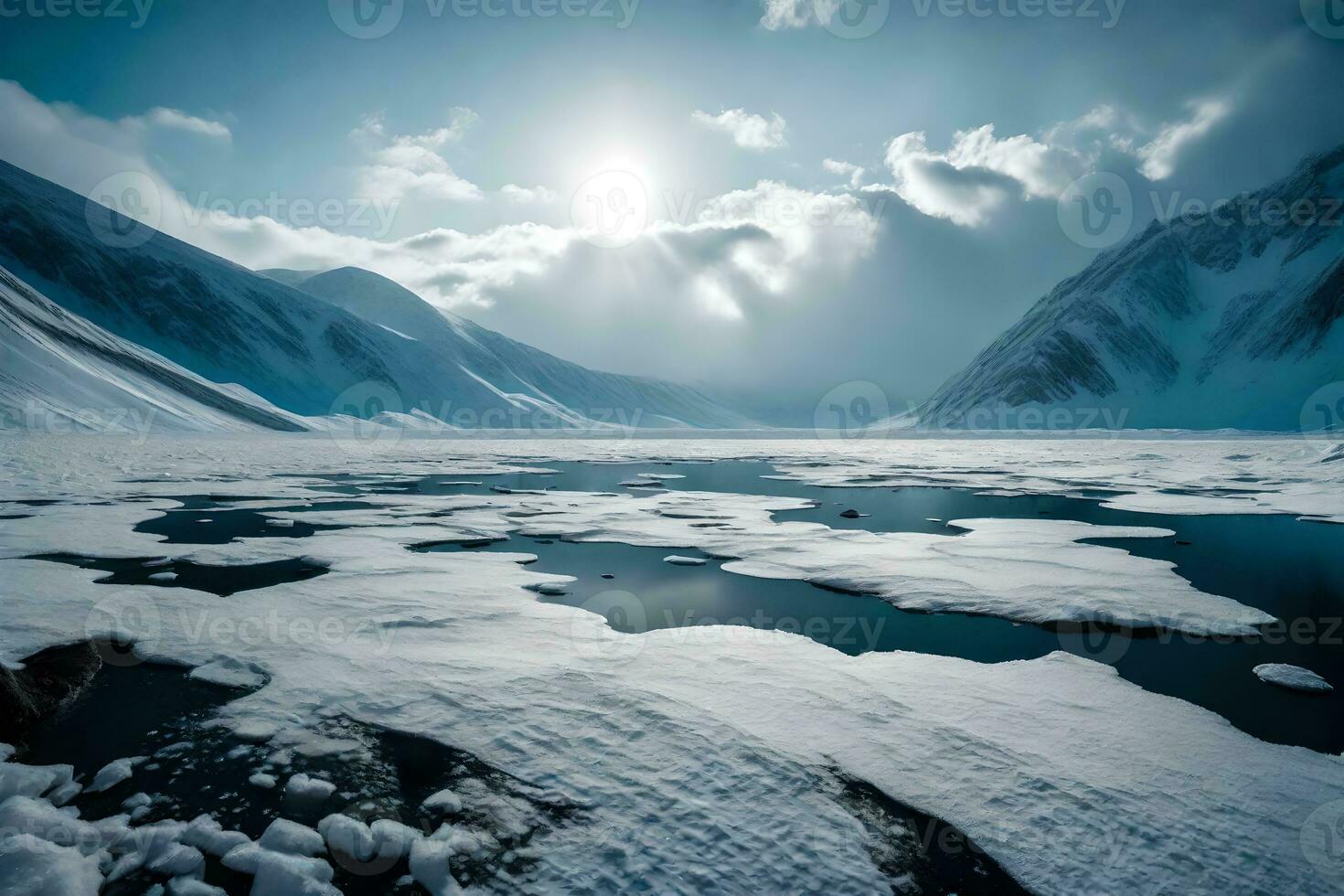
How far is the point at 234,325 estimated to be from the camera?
387 feet

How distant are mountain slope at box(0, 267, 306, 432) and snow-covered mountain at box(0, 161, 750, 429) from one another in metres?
13.6

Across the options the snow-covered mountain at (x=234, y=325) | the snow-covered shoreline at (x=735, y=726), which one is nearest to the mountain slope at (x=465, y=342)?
the snow-covered mountain at (x=234, y=325)

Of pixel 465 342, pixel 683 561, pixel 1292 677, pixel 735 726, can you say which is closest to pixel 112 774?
pixel 735 726

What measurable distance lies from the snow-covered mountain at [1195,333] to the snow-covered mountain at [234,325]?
4322 inches

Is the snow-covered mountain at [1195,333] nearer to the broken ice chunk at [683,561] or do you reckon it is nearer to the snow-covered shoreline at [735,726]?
the broken ice chunk at [683,561]

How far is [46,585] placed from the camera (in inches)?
282

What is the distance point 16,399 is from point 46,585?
61427 millimetres

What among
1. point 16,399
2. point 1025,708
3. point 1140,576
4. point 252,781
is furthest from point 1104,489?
point 16,399

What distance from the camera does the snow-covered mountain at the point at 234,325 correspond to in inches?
4040

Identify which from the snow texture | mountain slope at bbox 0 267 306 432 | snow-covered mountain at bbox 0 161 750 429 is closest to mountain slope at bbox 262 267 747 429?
snow-covered mountain at bbox 0 161 750 429

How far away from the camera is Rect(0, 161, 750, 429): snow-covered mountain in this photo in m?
103

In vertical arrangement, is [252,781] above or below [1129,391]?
below

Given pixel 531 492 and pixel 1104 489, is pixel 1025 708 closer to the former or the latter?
pixel 531 492

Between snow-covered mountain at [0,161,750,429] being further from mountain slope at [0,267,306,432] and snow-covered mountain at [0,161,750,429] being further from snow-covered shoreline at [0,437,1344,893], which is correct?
snow-covered shoreline at [0,437,1344,893]
